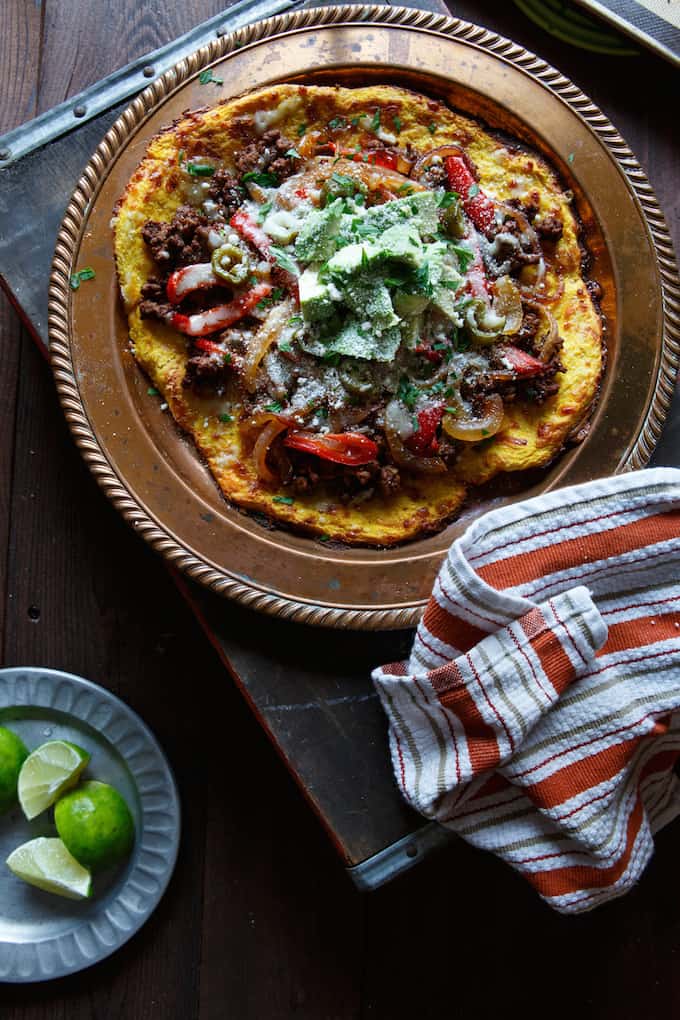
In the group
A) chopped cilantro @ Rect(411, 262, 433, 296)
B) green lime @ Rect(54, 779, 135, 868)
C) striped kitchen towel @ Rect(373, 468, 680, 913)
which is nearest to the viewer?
striped kitchen towel @ Rect(373, 468, 680, 913)

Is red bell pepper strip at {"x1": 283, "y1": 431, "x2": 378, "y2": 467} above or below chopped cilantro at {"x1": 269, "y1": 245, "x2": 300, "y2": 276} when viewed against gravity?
below

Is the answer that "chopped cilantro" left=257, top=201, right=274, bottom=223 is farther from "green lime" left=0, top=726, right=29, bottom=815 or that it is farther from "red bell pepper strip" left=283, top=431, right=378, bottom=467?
"green lime" left=0, top=726, right=29, bottom=815

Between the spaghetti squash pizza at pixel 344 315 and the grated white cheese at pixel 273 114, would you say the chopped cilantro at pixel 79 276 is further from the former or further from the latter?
the grated white cheese at pixel 273 114

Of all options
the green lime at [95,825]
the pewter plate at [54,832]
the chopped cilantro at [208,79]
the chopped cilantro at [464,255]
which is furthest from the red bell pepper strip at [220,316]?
the green lime at [95,825]

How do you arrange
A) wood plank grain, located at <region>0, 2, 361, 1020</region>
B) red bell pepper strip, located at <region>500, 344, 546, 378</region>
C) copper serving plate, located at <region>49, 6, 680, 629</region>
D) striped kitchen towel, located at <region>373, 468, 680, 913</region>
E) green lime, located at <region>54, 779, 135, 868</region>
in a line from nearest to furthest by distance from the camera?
striped kitchen towel, located at <region>373, 468, 680, 913</region> → copper serving plate, located at <region>49, 6, 680, 629</region> → red bell pepper strip, located at <region>500, 344, 546, 378</region> → green lime, located at <region>54, 779, 135, 868</region> → wood plank grain, located at <region>0, 2, 361, 1020</region>

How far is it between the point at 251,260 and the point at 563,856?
271cm

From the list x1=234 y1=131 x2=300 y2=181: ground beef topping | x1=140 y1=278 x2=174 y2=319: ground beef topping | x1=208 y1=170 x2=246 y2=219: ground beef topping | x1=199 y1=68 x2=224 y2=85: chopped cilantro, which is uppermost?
x1=199 y1=68 x2=224 y2=85: chopped cilantro

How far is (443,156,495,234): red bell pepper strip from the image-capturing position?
153 inches

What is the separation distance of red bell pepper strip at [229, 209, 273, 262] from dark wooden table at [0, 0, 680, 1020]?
126 cm

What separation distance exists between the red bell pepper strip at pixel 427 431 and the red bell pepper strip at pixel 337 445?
17 centimetres

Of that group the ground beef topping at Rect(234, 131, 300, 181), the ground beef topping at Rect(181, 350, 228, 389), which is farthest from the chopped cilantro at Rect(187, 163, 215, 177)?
the ground beef topping at Rect(181, 350, 228, 389)

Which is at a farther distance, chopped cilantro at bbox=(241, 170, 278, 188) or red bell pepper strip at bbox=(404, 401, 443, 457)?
chopped cilantro at bbox=(241, 170, 278, 188)

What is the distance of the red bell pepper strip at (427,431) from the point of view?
3.73m

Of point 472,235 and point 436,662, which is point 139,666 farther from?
point 472,235
